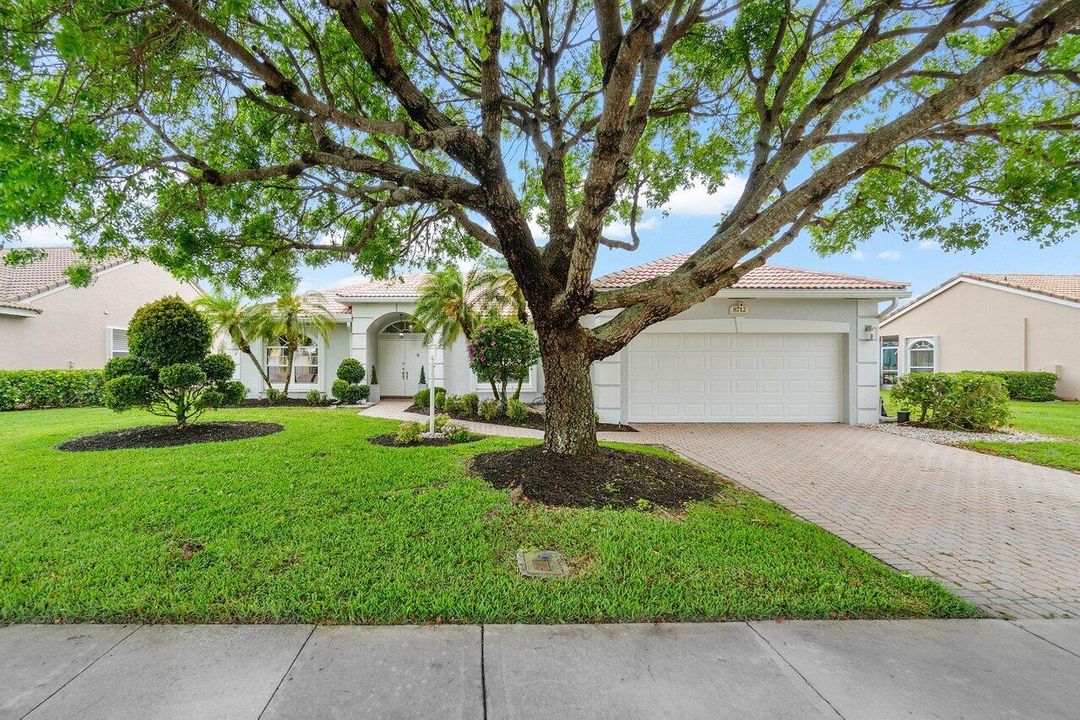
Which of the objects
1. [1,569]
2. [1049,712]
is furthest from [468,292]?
[1049,712]

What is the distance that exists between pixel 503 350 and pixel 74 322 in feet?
50.8

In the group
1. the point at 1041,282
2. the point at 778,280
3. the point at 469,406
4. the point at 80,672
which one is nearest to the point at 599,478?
the point at 80,672

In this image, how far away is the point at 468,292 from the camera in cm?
1204

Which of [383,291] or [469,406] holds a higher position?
[383,291]

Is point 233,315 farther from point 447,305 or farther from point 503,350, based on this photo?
point 503,350

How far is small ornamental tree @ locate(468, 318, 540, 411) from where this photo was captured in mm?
10711

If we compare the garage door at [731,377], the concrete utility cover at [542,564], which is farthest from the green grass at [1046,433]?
the concrete utility cover at [542,564]

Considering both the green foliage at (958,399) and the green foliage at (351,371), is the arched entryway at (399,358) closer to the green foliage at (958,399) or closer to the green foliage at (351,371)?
the green foliage at (351,371)

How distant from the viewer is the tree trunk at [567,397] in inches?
215

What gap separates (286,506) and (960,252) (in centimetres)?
915

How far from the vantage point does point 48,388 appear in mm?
12664

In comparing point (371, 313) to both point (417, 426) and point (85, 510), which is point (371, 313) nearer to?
point (417, 426)

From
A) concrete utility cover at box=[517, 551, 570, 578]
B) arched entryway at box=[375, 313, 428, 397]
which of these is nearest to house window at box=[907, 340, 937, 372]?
arched entryway at box=[375, 313, 428, 397]

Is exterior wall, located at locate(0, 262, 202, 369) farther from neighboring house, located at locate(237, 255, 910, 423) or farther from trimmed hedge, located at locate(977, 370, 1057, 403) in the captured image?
trimmed hedge, located at locate(977, 370, 1057, 403)
